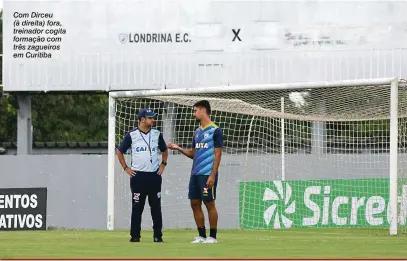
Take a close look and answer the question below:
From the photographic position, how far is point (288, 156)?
81.3ft

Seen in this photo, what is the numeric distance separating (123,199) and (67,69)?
6.68 meters

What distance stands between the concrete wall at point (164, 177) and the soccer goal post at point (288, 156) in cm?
3

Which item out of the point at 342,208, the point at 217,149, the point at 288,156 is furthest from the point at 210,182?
the point at 288,156

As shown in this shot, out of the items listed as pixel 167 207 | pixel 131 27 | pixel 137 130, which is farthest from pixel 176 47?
pixel 137 130

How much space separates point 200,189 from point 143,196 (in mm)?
994

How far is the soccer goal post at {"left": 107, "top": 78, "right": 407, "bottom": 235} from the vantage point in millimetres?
20062

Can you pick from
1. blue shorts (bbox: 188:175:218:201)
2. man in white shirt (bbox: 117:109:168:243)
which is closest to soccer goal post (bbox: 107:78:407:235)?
man in white shirt (bbox: 117:109:168:243)

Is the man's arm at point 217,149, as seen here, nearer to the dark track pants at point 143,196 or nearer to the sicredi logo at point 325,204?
the dark track pants at point 143,196

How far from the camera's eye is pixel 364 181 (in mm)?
22812

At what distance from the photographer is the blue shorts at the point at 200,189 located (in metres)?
13.8

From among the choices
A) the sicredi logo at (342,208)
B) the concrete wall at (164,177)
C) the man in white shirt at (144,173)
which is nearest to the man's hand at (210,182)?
the man in white shirt at (144,173)

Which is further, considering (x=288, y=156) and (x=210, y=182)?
(x=288, y=156)

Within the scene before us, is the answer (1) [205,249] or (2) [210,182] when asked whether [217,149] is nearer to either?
(2) [210,182]

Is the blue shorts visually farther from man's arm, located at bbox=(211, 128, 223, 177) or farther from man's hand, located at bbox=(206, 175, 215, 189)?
man's arm, located at bbox=(211, 128, 223, 177)
